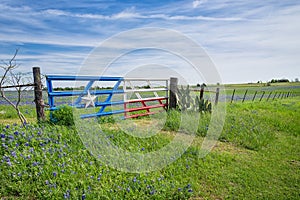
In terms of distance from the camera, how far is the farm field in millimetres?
4012

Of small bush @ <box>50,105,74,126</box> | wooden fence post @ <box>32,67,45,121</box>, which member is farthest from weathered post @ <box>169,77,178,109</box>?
wooden fence post @ <box>32,67,45,121</box>

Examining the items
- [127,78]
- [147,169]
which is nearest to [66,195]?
[147,169]

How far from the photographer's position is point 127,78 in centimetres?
1056

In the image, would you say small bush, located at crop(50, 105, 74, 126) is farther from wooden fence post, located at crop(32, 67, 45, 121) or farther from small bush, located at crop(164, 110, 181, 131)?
small bush, located at crop(164, 110, 181, 131)

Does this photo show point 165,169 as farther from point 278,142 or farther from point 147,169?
point 278,142

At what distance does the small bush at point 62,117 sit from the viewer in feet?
23.6

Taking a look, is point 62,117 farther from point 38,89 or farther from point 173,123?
point 173,123

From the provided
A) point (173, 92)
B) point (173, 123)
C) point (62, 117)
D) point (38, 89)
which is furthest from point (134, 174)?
point (173, 92)

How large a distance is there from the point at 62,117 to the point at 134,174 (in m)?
3.68

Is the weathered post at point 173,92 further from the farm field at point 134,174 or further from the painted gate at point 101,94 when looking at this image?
the farm field at point 134,174

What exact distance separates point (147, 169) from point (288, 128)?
7.97 meters

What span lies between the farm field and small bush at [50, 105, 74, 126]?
28cm

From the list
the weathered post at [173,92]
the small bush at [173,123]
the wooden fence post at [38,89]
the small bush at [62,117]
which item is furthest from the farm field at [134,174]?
the weathered post at [173,92]

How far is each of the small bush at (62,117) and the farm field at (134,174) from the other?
0.28 m
